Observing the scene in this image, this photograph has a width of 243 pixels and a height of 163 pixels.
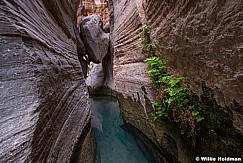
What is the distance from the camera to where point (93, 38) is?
9.57 meters

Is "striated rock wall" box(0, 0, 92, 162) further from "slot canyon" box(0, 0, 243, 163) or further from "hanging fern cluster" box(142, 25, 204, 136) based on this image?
"hanging fern cluster" box(142, 25, 204, 136)

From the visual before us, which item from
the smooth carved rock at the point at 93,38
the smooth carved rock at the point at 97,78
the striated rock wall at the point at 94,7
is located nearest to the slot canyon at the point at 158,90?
the smooth carved rock at the point at 93,38

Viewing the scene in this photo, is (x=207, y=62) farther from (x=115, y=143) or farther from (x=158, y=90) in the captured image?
(x=115, y=143)

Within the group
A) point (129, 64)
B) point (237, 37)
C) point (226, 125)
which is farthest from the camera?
point (129, 64)

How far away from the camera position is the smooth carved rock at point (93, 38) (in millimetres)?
9477

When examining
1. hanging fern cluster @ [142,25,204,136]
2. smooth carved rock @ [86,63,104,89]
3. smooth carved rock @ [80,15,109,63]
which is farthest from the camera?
smooth carved rock @ [86,63,104,89]

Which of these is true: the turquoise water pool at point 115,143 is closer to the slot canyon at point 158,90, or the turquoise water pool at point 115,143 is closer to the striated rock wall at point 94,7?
the slot canyon at point 158,90

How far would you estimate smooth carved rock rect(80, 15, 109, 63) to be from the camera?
948cm

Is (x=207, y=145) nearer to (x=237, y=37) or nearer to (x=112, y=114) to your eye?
(x=237, y=37)

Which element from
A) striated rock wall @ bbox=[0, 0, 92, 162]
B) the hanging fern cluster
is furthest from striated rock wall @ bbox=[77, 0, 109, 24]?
striated rock wall @ bbox=[0, 0, 92, 162]

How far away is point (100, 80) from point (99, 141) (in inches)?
279

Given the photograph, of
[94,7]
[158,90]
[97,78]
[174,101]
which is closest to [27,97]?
[174,101]

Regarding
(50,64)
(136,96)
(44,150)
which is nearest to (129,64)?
(136,96)

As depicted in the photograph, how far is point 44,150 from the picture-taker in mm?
1975
